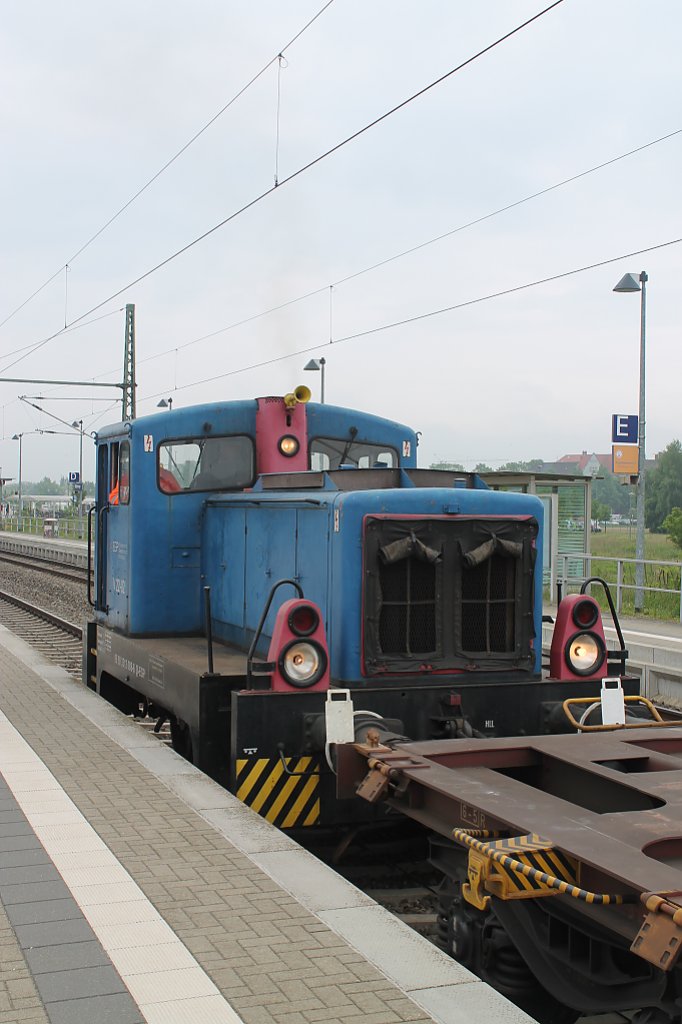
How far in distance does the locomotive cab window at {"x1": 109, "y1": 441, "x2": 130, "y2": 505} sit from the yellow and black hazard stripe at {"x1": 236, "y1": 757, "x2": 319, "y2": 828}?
329 cm

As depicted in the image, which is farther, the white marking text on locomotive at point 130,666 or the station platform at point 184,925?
the white marking text on locomotive at point 130,666

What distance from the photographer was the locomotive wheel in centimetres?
763

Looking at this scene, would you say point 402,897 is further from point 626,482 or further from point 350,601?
point 626,482

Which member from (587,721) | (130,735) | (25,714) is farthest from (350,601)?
(25,714)

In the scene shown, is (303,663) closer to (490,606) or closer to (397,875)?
(490,606)

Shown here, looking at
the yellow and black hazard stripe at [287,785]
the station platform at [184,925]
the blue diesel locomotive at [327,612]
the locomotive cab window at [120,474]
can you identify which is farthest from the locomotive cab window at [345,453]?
the yellow and black hazard stripe at [287,785]

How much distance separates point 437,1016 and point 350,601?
10.0ft

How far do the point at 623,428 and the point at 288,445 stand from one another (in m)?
13.4

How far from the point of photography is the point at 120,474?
885 centimetres

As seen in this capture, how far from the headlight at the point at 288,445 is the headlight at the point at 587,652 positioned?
9.02 feet

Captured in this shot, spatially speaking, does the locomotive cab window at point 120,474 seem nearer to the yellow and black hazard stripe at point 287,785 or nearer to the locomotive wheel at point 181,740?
the locomotive wheel at point 181,740

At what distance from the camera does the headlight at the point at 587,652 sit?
22.2 feet

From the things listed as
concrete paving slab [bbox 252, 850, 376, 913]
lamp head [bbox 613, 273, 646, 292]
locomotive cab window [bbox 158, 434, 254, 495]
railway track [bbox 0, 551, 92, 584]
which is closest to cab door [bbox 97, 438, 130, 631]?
locomotive cab window [bbox 158, 434, 254, 495]

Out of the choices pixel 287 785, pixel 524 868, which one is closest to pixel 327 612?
pixel 287 785
